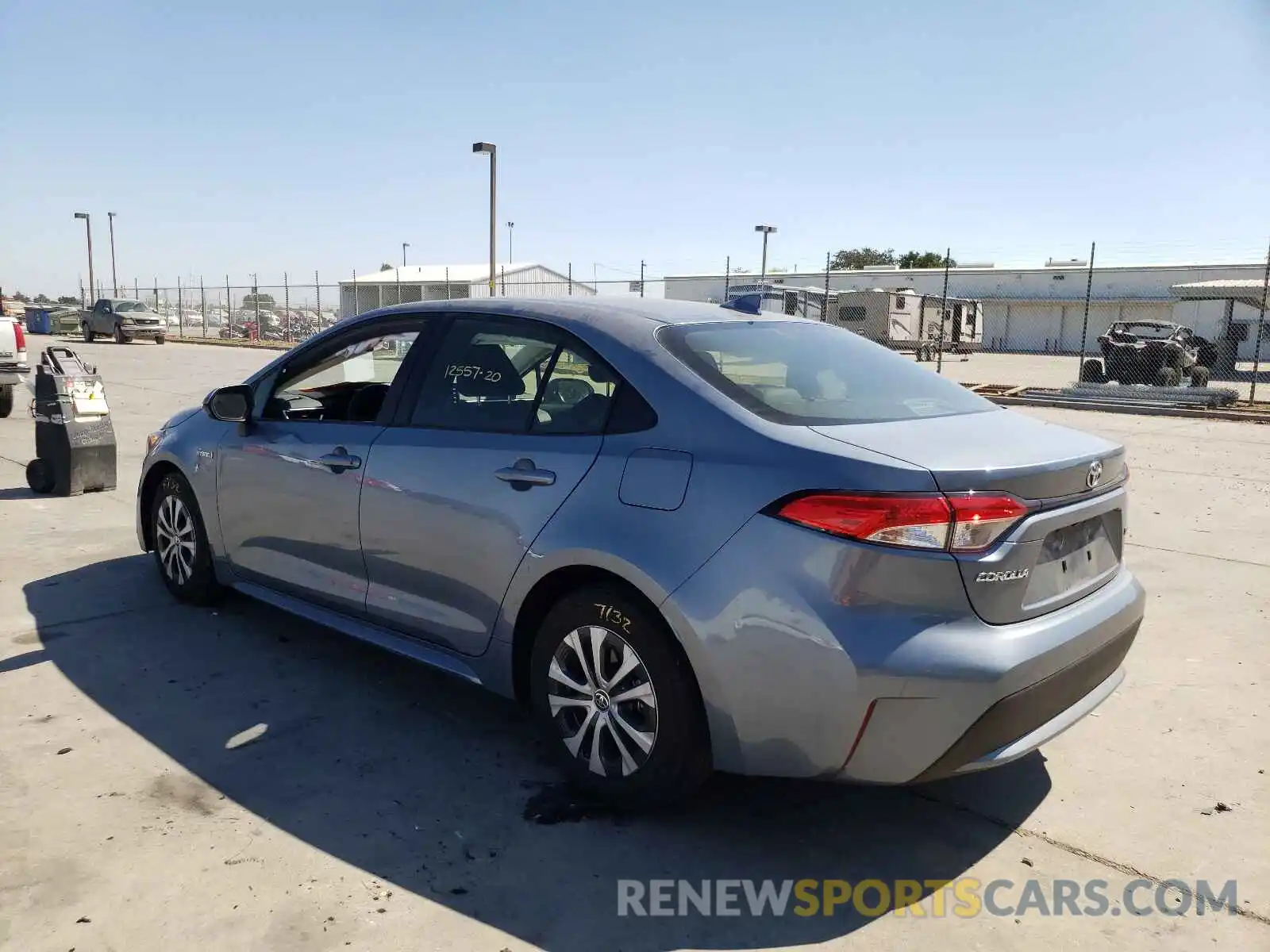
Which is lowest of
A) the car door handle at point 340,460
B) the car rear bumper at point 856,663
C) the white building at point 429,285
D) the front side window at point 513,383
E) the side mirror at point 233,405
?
the car rear bumper at point 856,663

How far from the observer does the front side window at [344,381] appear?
4086 mm

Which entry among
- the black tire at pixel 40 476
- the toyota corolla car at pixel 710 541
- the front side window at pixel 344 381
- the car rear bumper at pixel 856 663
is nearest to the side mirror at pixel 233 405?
the front side window at pixel 344 381

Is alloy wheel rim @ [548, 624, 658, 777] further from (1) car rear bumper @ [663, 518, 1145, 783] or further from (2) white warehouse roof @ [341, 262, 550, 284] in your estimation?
(2) white warehouse roof @ [341, 262, 550, 284]

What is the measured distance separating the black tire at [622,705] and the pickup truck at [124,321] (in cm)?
3703

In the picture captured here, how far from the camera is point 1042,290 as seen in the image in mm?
49312

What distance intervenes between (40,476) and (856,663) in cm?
747

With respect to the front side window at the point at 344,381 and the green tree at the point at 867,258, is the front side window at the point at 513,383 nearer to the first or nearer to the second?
the front side window at the point at 344,381

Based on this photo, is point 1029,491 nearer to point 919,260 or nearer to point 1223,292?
point 1223,292

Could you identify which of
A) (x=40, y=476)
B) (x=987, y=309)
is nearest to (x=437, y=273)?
(x=987, y=309)

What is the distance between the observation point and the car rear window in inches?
120

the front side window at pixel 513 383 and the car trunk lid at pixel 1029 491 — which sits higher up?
the front side window at pixel 513 383

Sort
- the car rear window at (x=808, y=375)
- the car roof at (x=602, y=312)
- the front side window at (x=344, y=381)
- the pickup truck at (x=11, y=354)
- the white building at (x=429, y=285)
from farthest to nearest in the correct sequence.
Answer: the white building at (x=429, y=285), the pickup truck at (x=11, y=354), the front side window at (x=344, y=381), the car roof at (x=602, y=312), the car rear window at (x=808, y=375)

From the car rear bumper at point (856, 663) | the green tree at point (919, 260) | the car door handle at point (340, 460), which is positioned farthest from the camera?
the green tree at point (919, 260)

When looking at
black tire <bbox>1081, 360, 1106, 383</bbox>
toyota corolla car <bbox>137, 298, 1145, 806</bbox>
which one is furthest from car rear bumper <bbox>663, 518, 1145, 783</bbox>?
black tire <bbox>1081, 360, 1106, 383</bbox>
